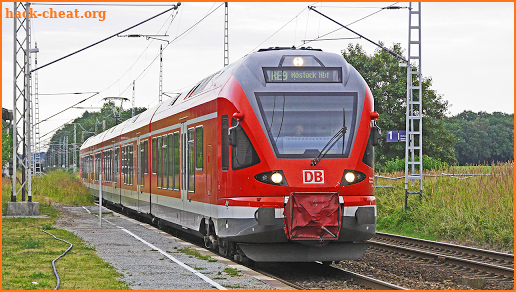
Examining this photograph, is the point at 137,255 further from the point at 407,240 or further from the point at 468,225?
the point at 468,225

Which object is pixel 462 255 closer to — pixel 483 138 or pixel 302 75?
pixel 302 75

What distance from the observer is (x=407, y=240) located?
56.9ft

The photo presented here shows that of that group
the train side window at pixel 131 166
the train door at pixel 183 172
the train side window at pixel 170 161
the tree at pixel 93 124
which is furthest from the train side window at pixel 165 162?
the tree at pixel 93 124

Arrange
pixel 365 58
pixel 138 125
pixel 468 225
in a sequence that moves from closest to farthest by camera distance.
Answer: pixel 468 225 → pixel 138 125 → pixel 365 58

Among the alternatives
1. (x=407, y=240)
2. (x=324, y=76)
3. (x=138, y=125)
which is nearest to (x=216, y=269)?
(x=324, y=76)

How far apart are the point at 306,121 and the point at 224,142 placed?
1469mm

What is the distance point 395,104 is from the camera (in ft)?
161

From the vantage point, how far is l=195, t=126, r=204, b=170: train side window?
44.8 ft

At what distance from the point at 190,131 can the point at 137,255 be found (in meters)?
2.91

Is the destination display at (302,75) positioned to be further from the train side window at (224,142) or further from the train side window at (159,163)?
the train side window at (159,163)

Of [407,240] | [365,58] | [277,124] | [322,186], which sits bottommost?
[407,240]

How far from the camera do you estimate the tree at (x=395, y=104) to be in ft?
159

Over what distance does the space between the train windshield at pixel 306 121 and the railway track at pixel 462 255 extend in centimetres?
336

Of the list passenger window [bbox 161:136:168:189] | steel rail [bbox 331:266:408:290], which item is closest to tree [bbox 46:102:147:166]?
passenger window [bbox 161:136:168:189]
